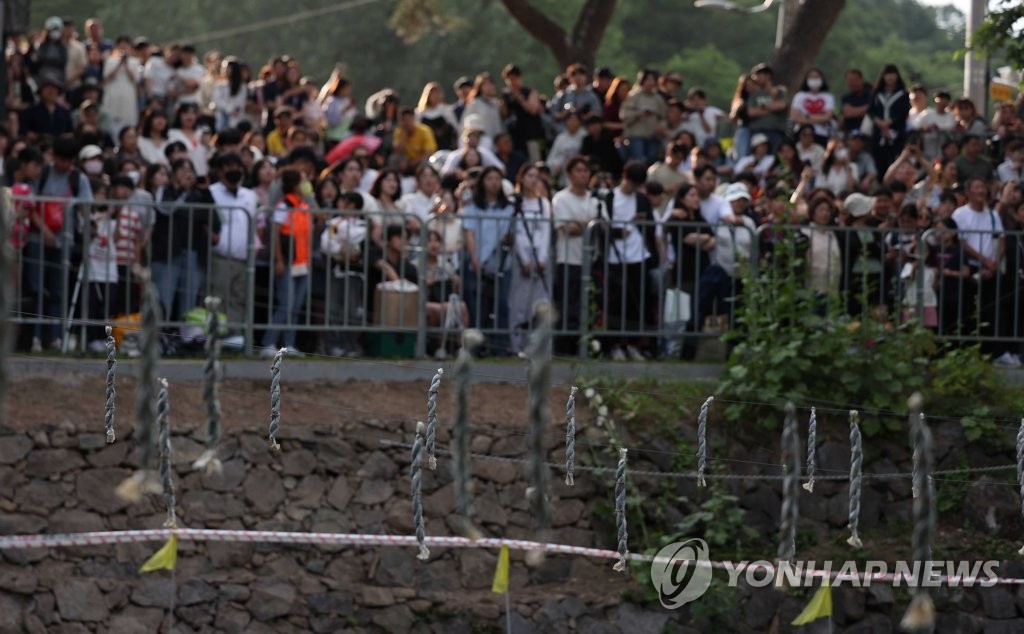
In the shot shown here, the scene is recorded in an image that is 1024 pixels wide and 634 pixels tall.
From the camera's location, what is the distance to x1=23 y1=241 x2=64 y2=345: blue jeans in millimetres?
13953

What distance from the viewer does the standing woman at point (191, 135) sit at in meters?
16.9

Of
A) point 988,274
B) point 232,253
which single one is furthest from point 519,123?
point 988,274

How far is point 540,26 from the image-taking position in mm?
24031

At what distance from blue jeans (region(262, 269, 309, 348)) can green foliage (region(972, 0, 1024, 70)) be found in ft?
20.0

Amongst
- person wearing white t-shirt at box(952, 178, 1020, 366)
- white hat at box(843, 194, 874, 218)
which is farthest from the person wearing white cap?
person wearing white t-shirt at box(952, 178, 1020, 366)

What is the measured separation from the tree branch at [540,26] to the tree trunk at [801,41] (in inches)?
113

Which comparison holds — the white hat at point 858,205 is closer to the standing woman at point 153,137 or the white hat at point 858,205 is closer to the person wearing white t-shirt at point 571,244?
the person wearing white t-shirt at point 571,244

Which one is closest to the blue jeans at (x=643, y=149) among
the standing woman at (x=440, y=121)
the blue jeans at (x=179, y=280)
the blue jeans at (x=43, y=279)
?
the standing woman at (x=440, y=121)

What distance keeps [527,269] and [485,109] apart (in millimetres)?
4517

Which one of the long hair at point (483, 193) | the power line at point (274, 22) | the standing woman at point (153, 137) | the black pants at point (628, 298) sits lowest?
the black pants at point (628, 298)

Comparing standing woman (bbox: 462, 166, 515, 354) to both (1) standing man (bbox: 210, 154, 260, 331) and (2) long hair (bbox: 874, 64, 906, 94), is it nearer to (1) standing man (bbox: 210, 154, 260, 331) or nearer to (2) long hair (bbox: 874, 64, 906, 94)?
(1) standing man (bbox: 210, 154, 260, 331)

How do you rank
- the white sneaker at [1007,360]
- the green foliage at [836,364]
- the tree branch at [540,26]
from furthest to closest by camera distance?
the tree branch at [540,26] → the white sneaker at [1007,360] → the green foliage at [836,364]

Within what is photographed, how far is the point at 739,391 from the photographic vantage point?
48.7 ft

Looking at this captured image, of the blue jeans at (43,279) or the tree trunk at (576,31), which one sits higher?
the tree trunk at (576,31)
